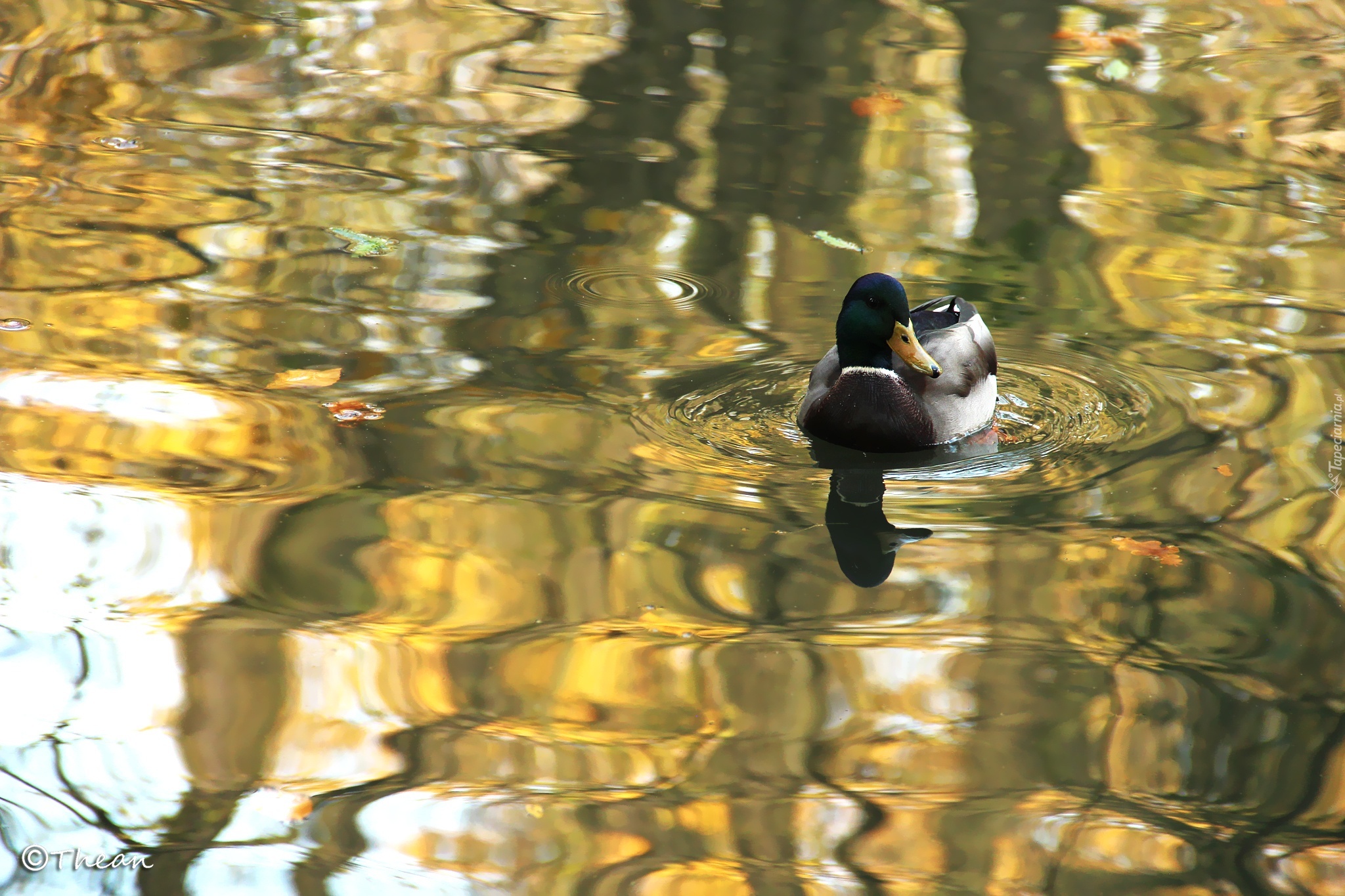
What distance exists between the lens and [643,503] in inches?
194

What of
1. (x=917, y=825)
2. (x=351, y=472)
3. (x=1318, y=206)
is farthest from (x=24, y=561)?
(x=1318, y=206)

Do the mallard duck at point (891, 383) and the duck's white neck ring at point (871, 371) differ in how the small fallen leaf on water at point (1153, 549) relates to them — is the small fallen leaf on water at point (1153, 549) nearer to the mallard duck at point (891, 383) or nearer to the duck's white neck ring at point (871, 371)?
the mallard duck at point (891, 383)

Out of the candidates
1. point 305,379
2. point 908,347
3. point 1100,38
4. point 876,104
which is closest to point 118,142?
point 305,379

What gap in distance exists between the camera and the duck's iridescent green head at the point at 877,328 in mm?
5605

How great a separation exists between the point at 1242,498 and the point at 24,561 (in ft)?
13.2

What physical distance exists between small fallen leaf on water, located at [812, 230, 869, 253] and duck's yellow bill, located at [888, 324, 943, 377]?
5.61 ft

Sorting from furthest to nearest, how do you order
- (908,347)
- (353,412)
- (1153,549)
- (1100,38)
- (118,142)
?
(1100,38) → (118,142) → (908,347) → (353,412) → (1153,549)

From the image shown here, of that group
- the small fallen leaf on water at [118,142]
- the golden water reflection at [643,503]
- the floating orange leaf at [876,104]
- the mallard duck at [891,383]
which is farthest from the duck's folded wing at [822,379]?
the small fallen leaf on water at [118,142]

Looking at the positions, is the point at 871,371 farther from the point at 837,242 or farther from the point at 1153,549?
the point at 837,242

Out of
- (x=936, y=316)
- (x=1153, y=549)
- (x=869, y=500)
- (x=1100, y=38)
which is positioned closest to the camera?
(x=1153, y=549)

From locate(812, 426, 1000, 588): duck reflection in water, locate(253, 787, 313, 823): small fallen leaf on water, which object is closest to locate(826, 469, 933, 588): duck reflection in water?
locate(812, 426, 1000, 588): duck reflection in water

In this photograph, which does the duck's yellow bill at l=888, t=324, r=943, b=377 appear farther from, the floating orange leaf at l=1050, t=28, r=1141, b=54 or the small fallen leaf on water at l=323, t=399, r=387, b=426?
the floating orange leaf at l=1050, t=28, r=1141, b=54

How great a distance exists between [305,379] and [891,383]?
2.26 m

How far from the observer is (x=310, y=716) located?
12.5 ft
